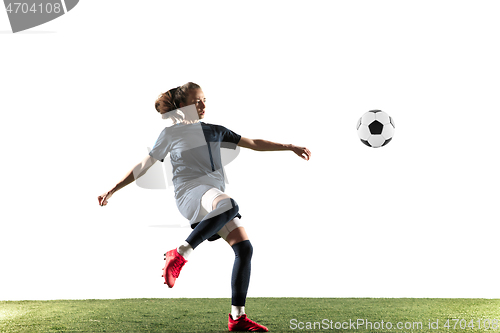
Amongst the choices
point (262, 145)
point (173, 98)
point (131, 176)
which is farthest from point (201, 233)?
point (173, 98)

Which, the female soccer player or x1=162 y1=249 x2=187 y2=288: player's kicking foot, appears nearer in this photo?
x1=162 y1=249 x2=187 y2=288: player's kicking foot

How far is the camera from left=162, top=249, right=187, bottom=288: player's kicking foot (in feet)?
10.3

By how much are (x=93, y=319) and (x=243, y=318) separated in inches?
65.7

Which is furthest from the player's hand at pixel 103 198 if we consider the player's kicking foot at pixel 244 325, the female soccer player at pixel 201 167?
the player's kicking foot at pixel 244 325

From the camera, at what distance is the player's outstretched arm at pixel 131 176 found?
3.51 m

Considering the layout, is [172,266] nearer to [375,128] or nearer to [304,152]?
[304,152]

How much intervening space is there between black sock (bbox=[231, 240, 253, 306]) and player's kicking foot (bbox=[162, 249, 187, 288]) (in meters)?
0.49

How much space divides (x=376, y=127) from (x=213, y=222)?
2290 millimetres

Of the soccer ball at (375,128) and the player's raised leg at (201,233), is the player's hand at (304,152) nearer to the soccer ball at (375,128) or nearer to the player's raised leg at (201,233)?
the player's raised leg at (201,233)

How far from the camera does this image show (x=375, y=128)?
15.5ft

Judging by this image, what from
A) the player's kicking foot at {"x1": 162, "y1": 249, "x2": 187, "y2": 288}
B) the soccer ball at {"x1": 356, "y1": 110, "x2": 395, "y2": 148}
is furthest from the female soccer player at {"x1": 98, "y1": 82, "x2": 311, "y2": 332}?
the soccer ball at {"x1": 356, "y1": 110, "x2": 395, "y2": 148}

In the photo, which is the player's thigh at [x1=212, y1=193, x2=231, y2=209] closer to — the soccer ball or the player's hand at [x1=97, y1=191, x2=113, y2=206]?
the player's hand at [x1=97, y1=191, x2=113, y2=206]

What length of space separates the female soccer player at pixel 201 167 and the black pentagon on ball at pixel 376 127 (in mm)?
1386

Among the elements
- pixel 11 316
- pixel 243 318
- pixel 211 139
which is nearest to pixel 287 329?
pixel 243 318
